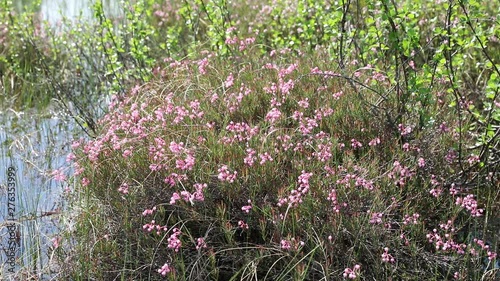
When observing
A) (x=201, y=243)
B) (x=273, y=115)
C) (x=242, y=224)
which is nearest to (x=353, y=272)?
(x=242, y=224)

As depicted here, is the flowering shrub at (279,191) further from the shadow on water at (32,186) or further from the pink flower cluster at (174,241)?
the shadow on water at (32,186)

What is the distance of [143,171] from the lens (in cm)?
404

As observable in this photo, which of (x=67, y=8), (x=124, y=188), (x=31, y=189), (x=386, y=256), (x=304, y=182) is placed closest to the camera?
(x=386, y=256)

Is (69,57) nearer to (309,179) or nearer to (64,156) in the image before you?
(64,156)

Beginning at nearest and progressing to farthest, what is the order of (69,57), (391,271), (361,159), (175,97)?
(391,271)
(361,159)
(175,97)
(69,57)

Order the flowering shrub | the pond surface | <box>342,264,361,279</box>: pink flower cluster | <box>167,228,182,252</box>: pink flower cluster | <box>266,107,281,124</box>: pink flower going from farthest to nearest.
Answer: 1. <box>266,107,281,124</box>: pink flower
2. the pond surface
3. the flowering shrub
4. <box>167,228,182,252</box>: pink flower cluster
5. <box>342,264,361,279</box>: pink flower cluster

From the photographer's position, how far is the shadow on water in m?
4.07

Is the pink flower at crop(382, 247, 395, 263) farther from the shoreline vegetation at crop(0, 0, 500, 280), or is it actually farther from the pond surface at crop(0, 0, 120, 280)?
the pond surface at crop(0, 0, 120, 280)

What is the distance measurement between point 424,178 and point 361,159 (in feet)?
1.15

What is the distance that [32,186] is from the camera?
4922mm

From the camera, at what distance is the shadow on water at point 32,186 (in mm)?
4066

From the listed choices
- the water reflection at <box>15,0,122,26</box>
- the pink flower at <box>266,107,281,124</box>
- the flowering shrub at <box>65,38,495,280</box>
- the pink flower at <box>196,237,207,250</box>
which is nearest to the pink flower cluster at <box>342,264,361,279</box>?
the flowering shrub at <box>65,38,495,280</box>

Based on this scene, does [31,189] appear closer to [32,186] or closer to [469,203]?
[32,186]

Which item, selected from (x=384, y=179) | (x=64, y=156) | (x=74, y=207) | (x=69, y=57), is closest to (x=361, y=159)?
(x=384, y=179)
